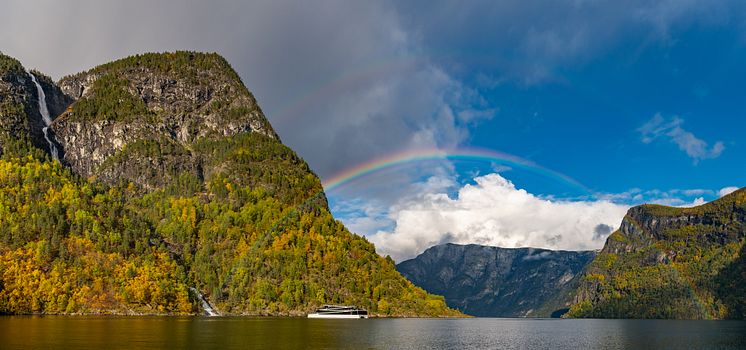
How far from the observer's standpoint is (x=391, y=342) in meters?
149

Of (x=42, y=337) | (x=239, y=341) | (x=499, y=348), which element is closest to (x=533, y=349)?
(x=499, y=348)

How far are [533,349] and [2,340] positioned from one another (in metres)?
112

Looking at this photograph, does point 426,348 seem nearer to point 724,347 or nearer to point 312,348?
point 312,348

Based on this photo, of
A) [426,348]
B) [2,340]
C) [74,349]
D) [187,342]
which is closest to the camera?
[74,349]

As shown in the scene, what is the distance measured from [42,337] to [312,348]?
57.4m

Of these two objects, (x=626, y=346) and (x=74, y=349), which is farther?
(x=626, y=346)

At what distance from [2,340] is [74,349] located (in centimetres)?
2471

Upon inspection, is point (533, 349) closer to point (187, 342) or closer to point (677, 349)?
point (677, 349)

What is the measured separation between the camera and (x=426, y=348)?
13712cm

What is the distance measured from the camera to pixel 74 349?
4168 inches

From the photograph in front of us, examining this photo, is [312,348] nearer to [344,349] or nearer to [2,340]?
[344,349]

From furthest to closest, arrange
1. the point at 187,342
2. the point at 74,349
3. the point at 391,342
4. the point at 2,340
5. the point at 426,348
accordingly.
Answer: the point at 391,342, the point at 426,348, the point at 187,342, the point at 2,340, the point at 74,349

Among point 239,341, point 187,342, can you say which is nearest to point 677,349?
point 239,341

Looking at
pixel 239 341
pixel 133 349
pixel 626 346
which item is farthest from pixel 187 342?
pixel 626 346
